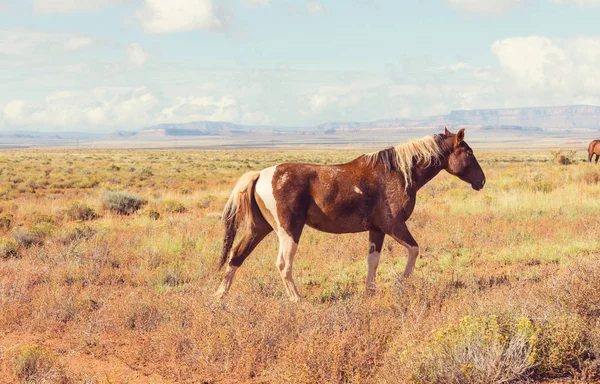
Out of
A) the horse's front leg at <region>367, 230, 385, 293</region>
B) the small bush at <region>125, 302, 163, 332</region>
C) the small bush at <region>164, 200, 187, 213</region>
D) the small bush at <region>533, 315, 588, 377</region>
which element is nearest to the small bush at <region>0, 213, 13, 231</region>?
the small bush at <region>164, 200, 187, 213</region>

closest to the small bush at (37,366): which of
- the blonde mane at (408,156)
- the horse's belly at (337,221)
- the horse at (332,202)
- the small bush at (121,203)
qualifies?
the horse at (332,202)

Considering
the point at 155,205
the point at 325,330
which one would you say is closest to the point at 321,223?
the point at 325,330

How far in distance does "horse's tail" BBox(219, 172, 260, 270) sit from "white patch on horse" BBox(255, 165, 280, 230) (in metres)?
0.15

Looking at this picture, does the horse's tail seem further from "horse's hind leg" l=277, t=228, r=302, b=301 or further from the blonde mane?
the blonde mane

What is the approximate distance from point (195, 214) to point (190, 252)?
20.4 feet

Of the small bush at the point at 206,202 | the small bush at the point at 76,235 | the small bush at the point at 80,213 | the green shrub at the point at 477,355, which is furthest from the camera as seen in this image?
the small bush at the point at 206,202

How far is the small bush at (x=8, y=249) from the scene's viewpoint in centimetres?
1012

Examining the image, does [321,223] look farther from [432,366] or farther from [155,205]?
[155,205]

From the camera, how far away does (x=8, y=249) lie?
10.3 meters

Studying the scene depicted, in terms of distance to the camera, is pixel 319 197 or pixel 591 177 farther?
pixel 591 177

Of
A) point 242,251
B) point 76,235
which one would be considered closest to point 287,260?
point 242,251

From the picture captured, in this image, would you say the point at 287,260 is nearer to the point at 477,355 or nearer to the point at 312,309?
the point at 312,309

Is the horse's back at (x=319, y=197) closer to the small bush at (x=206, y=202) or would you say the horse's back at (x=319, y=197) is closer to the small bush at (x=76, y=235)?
the small bush at (x=76, y=235)

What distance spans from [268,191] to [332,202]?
33.0 inches
